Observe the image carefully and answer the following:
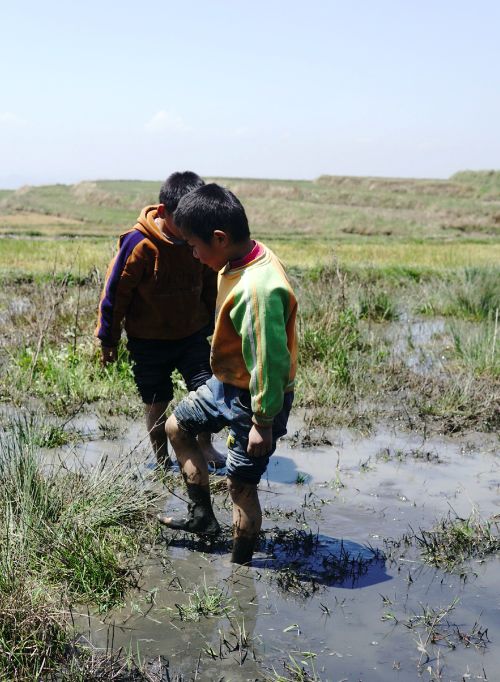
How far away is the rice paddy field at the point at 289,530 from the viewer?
10.8 ft

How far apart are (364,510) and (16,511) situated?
1.96m

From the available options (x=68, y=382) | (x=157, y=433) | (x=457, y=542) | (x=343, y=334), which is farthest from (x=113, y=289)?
(x=343, y=334)

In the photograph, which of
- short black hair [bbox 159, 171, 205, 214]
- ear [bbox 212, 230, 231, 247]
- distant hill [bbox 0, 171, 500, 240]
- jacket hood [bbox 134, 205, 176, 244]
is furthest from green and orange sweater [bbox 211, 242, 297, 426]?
distant hill [bbox 0, 171, 500, 240]

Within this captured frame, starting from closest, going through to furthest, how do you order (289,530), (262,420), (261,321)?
(261,321), (262,420), (289,530)

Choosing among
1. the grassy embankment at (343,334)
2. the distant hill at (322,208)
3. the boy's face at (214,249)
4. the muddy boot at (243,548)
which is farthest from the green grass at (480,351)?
the distant hill at (322,208)

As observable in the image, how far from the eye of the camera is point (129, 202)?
171 ft

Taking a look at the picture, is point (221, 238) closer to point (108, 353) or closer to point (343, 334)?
point (108, 353)

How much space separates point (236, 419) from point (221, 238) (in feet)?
2.62

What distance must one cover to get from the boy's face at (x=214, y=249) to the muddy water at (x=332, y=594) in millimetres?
1390

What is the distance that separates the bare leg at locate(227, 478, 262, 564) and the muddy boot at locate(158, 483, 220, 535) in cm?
30

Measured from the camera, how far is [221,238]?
374 centimetres

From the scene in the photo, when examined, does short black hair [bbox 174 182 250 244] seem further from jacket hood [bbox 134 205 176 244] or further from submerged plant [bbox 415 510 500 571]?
submerged plant [bbox 415 510 500 571]

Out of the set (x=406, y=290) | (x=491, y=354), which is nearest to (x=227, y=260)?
(x=491, y=354)

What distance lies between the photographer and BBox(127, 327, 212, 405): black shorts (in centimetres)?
538
